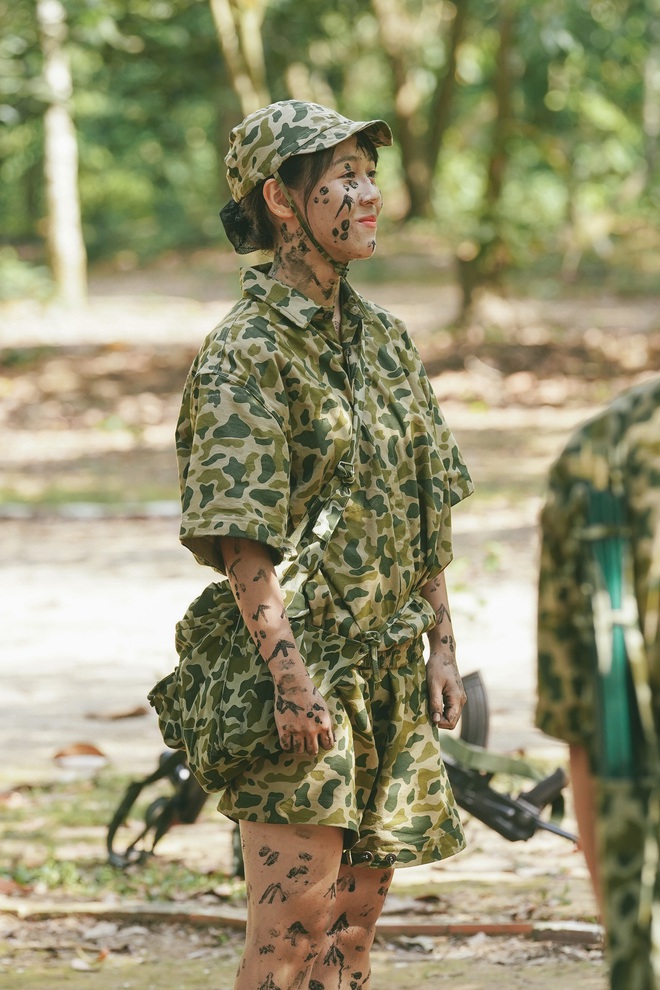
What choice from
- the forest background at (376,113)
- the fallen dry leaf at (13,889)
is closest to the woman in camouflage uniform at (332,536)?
the fallen dry leaf at (13,889)

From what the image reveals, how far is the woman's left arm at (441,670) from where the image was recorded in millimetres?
3271

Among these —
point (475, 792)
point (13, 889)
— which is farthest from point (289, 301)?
point (13, 889)

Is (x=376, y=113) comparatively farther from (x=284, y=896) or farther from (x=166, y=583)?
(x=284, y=896)

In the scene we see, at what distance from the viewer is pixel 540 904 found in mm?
4820

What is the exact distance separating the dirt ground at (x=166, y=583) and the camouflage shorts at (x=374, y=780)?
47.2 inches

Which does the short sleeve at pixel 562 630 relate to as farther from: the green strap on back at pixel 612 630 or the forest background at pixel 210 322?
the forest background at pixel 210 322

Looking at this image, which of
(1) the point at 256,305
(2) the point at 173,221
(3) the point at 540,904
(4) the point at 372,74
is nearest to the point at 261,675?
(1) the point at 256,305

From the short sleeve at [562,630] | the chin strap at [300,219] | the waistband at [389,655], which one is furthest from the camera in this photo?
the chin strap at [300,219]

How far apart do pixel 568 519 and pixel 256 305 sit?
133 cm

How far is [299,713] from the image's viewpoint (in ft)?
9.60

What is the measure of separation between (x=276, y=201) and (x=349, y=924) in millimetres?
1567

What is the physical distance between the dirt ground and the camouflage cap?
230 cm

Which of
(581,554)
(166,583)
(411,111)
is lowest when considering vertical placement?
→ (581,554)

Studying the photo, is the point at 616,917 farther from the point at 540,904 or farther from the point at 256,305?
the point at 540,904
